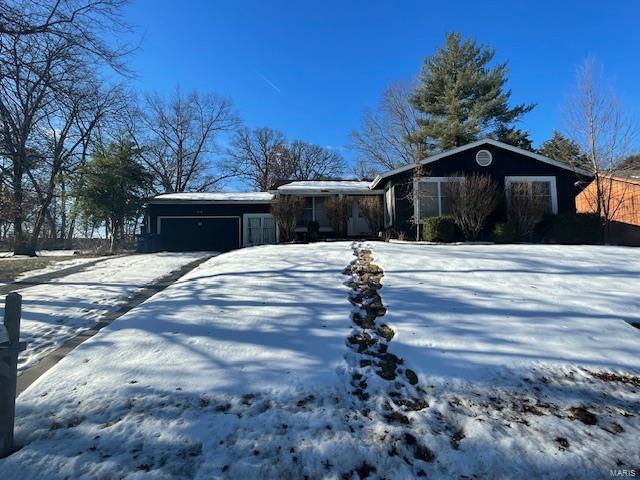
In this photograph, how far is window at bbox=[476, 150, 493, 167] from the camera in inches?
592

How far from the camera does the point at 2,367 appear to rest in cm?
247

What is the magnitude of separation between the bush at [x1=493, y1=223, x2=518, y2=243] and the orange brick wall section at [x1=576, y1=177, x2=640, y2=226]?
584 cm

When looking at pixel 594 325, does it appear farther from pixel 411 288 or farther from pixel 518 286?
pixel 411 288

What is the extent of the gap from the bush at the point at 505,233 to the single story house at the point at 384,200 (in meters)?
1.48

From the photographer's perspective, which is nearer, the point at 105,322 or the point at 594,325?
the point at 594,325

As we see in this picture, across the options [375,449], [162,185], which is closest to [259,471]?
[375,449]

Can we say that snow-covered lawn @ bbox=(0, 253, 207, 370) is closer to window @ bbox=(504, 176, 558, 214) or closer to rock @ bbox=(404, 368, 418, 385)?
rock @ bbox=(404, 368, 418, 385)

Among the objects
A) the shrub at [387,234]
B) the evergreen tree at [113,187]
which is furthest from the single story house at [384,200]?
the evergreen tree at [113,187]

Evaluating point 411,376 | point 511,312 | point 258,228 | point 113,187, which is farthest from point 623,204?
point 113,187

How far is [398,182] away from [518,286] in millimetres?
9936

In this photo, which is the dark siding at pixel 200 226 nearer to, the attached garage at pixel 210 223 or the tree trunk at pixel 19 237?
the attached garage at pixel 210 223

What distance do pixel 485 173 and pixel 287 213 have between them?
8.18 metres

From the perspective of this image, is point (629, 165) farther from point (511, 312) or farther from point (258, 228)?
point (258, 228)

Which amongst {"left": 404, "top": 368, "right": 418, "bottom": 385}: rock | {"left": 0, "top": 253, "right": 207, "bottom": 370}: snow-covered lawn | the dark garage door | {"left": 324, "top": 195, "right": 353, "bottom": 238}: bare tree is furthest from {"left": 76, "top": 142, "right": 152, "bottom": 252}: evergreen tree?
Result: {"left": 404, "top": 368, "right": 418, "bottom": 385}: rock
